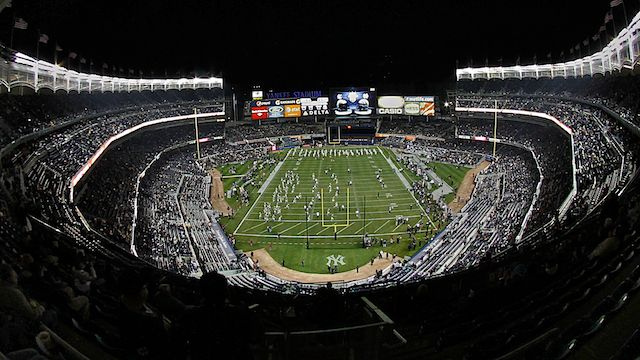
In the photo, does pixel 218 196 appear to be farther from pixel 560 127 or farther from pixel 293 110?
pixel 293 110

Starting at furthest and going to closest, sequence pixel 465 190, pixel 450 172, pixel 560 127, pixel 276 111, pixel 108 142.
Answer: pixel 276 111 → pixel 450 172 → pixel 560 127 → pixel 465 190 → pixel 108 142

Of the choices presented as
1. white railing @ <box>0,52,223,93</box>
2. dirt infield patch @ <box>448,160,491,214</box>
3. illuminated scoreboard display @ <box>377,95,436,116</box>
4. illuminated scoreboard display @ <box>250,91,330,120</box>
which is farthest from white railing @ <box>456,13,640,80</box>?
white railing @ <box>0,52,223,93</box>

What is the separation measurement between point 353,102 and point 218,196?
44.4m

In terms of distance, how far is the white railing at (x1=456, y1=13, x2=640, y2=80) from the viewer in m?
35.9

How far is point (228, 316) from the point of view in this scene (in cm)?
422

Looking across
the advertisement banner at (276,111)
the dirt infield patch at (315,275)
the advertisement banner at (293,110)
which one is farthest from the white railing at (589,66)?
the advertisement banner at (276,111)

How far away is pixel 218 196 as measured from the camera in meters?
47.9

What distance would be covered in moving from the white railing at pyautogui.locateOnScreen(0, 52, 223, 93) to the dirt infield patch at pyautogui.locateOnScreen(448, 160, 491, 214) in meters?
31.2

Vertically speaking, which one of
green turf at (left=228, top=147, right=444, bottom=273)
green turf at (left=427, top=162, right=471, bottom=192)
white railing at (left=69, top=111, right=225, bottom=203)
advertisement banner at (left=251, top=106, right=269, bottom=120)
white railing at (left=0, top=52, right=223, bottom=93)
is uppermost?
white railing at (left=0, top=52, right=223, bottom=93)

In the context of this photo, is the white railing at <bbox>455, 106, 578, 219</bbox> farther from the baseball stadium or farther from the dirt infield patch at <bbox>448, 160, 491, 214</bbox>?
the dirt infield patch at <bbox>448, 160, 491, 214</bbox>

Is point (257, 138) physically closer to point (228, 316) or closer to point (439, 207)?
point (439, 207)

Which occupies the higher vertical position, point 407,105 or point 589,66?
point 589,66

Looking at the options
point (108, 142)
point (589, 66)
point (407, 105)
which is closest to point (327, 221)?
point (108, 142)

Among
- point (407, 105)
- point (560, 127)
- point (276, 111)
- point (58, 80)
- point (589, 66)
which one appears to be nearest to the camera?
point (58, 80)
